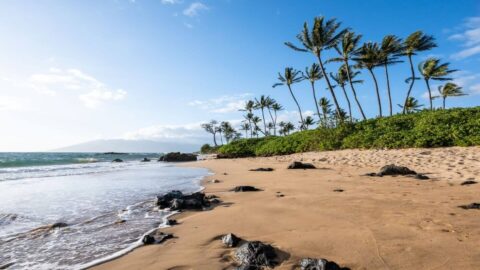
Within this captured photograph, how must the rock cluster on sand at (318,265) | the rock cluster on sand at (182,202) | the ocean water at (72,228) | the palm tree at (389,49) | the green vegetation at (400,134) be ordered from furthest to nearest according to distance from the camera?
1. the palm tree at (389,49)
2. the green vegetation at (400,134)
3. the rock cluster on sand at (182,202)
4. the ocean water at (72,228)
5. the rock cluster on sand at (318,265)

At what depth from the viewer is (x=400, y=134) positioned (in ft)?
67.7

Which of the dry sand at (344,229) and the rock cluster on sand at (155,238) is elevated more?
the dry sand at (344,229)

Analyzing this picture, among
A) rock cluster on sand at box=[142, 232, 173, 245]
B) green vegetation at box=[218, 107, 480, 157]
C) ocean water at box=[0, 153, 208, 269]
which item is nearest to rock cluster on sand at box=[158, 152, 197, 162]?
green vegetation at box=[218, 107, 480, 157]

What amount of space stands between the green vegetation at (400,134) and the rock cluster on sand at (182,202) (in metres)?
15.4

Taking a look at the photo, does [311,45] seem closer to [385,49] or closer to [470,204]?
[385,49]

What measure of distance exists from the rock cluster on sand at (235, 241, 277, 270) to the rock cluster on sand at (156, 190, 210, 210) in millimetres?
3495

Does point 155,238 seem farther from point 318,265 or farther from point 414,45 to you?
point 414,45

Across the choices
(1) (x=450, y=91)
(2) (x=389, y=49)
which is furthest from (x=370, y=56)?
(1) (x=450, y=91)

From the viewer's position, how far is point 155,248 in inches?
172

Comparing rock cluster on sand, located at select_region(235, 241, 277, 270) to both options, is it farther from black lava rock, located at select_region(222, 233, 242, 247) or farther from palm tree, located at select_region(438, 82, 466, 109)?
palm tree, located at select_region(438, 82, 466, 109)

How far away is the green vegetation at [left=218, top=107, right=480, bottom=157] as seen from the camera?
58.3 ft

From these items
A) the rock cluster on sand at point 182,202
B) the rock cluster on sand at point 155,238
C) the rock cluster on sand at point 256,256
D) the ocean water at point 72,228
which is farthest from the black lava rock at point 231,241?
the rock cluster on sand at point 182,202

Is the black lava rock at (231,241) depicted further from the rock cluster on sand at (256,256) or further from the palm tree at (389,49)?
the palm tree at (389,49)

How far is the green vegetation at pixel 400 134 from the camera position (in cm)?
1777
